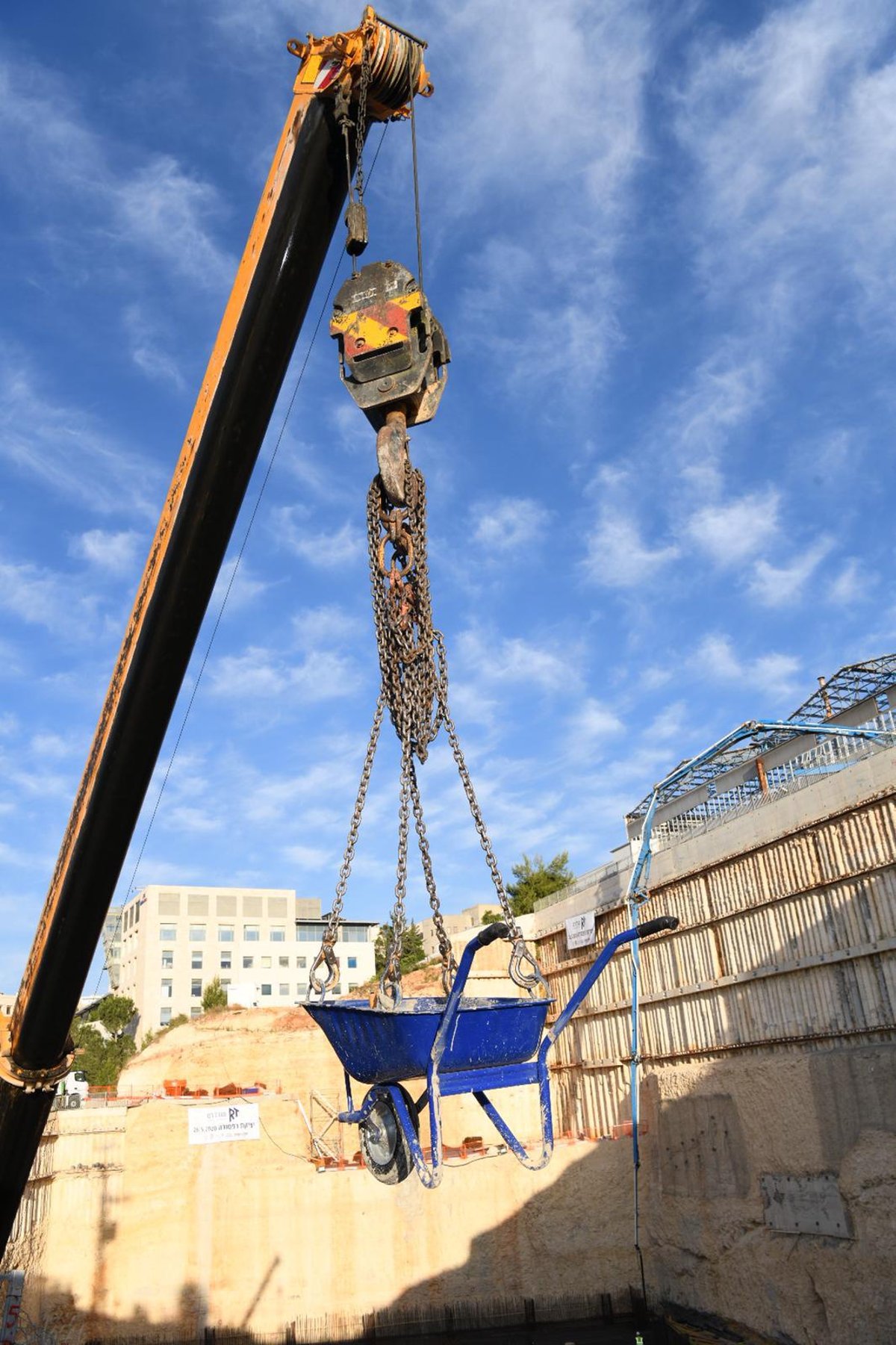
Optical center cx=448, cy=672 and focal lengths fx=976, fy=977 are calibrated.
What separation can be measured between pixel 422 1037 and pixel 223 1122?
17.8m

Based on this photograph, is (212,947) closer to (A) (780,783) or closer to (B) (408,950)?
(B) (408,950)

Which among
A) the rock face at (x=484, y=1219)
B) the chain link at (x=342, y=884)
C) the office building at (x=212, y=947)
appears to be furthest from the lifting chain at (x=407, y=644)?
the office building at (x=212, y=947)

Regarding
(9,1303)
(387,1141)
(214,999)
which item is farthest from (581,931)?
(214,999)

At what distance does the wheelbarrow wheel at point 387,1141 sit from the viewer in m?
6.37

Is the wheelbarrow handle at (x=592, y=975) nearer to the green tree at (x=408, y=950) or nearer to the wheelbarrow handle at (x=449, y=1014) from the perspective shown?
Answer: the wheelbarrow handle at (x=449, y=1014)

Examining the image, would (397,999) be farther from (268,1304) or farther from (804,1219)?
(268,1304)

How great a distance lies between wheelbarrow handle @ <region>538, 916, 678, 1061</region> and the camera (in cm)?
674

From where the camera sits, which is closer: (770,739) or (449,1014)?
(449,1014)

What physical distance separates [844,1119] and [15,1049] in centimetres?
1572

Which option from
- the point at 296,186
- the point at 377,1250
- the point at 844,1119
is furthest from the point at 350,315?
the point at 377,1250

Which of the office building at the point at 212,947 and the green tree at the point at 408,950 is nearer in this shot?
the green tree at the point at 408,950

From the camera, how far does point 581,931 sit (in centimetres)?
2600

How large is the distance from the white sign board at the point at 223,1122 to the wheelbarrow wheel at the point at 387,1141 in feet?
54.9

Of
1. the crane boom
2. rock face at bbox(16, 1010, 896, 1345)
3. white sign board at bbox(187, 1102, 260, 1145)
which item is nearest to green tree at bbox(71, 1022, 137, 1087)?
white sign board at bbox(187, 1102, 260, 1145)
